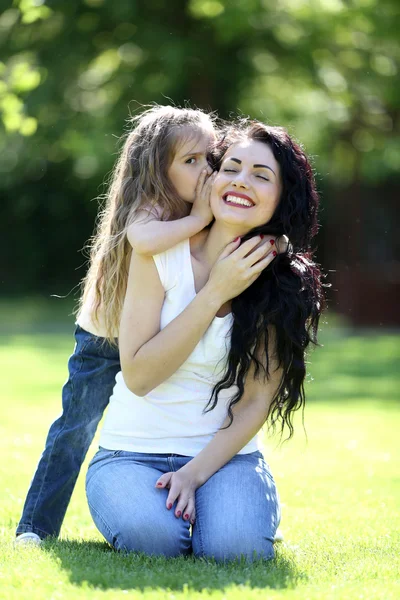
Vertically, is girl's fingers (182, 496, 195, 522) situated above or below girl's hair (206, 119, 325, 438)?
below

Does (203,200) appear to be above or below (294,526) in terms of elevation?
above

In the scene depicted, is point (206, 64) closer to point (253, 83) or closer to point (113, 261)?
point (253, 83)

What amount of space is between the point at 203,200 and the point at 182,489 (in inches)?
45.7

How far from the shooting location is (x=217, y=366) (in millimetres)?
3785

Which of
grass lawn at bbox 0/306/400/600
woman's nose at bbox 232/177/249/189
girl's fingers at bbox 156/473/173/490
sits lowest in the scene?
grass lawn at bbox 0/306/400/600

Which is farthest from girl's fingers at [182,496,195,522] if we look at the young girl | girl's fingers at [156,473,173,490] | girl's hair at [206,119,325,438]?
the young girl

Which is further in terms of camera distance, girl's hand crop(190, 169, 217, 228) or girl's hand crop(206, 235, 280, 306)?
girl's hand crop(190, 169, 217, 228)

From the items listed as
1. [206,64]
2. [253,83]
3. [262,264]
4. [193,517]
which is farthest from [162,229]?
[253,83]

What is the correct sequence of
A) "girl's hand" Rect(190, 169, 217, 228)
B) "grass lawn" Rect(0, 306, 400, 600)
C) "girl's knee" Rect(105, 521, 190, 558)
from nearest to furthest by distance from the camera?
"grass lawn" Rect(0, 306, 400, 600) < "girl's knee" Rect(105, 521, 190, 558) < "girl's hand" Rect(190, 169, 217, 228)

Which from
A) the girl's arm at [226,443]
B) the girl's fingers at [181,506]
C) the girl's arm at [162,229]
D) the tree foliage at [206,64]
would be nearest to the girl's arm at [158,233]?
the girl's arm at [162,229]

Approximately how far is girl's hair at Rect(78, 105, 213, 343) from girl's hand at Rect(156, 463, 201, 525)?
2.45 feet

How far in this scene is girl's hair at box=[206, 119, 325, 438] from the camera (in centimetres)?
375

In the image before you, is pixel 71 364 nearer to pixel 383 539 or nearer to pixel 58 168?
pixel 383 539

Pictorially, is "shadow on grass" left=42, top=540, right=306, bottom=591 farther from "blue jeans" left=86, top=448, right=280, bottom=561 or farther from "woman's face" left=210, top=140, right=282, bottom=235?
"woman's face" left=210, top=140, right=282, bottom=235
